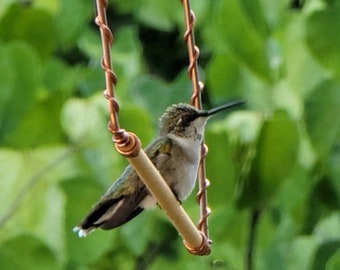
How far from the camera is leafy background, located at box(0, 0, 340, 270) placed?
2469mm

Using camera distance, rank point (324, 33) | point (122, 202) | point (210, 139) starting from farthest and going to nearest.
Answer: point (324, 33), point (210, 139), point (122, 202)

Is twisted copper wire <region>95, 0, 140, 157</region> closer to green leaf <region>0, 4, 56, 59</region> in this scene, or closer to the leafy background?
the leafy background

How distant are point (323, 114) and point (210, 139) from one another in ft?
0.85

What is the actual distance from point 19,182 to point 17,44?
313 millimetres

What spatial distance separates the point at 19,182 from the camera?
249 centimetres

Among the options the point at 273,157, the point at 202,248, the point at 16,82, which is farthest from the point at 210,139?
the point at 202,248

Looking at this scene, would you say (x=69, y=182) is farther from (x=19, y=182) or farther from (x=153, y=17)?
(x=153, y=17)

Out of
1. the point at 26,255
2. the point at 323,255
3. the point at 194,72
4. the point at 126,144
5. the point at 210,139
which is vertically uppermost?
the point at 126,144

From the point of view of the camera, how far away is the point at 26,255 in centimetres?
251

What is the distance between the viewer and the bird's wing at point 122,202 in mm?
1776

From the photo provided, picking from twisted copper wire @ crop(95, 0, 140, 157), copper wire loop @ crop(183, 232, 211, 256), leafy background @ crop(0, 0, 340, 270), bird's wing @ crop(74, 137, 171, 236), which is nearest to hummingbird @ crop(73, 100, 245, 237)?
bird's wing @ crop(74, 137, 171, 236)

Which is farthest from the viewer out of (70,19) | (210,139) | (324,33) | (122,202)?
(70,19)

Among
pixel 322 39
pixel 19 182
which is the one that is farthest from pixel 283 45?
pixel 19 182

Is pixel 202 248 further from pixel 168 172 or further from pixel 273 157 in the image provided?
pixel 273 157
